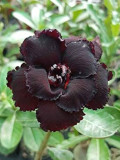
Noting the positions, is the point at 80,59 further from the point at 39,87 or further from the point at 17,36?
the point at 17,36

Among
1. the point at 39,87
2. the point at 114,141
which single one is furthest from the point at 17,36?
the point at 39,87

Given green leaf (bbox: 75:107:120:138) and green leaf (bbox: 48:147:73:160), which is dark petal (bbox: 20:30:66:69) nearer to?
green leaf (bbox: 75:107:120:138)

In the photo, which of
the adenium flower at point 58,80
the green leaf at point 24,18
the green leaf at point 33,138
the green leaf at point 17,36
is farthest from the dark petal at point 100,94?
the green leaf at point 24,18

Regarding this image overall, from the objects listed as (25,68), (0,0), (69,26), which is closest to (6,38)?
(69,26)

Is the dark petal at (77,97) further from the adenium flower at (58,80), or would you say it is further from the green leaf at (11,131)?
the green leaf at (11,131)

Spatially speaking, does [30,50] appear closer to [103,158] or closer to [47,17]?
[103,158]

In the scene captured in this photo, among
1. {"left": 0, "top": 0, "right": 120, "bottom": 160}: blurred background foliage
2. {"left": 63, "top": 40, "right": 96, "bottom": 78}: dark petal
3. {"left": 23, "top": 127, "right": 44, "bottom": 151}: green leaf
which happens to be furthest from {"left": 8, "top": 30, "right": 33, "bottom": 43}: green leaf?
{"left": 63, "top": 40, "right": 96, "bottom": 78}: dark petal
